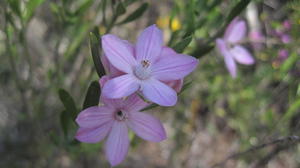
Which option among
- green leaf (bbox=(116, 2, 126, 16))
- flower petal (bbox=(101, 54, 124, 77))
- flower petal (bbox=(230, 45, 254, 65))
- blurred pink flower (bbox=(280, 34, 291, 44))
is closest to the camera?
flower petal (bbox=(101, 54, 124, 77))

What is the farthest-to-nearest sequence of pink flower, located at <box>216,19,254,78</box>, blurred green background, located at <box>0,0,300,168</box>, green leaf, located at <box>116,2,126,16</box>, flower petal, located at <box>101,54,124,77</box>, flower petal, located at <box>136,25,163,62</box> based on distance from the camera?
pink flower, located at <box>216,19,254,78</box> → blurred green background, located at <box>0,0,300,168</box> → green leaf, located at <box>116,2,126,16</box> → flower petal, located at <box>136,25,163,62</box> → flower petal, located at <box>101,54,124,77</box>

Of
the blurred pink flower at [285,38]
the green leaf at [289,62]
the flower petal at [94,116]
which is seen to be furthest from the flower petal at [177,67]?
the blurred pink flower at [285,38]

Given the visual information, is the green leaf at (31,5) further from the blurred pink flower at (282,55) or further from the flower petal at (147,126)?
the blurred pink flower at (282,55)

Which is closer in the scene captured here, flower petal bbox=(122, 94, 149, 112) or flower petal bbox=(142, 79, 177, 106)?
flower petal bbox=(142, 79, 177, 106)

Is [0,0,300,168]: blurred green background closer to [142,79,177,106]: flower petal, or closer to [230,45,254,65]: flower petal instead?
[230,45,254,65]: flower petal

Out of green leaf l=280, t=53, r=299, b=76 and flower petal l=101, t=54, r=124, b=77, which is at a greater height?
flower petal l=101, t=54, r=124, b=77

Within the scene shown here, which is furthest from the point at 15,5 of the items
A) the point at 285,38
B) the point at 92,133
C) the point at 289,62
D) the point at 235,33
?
the point at 285,38

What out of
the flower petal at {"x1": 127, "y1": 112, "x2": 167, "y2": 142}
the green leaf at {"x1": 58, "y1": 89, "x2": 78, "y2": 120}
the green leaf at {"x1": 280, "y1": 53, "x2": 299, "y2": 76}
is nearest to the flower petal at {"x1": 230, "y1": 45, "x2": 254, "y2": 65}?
the green leaf at {"x1": 280, "y1": 53, "x2": 299, "y2": 76}

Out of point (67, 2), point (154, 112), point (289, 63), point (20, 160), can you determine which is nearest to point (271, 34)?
point (289, 63)
